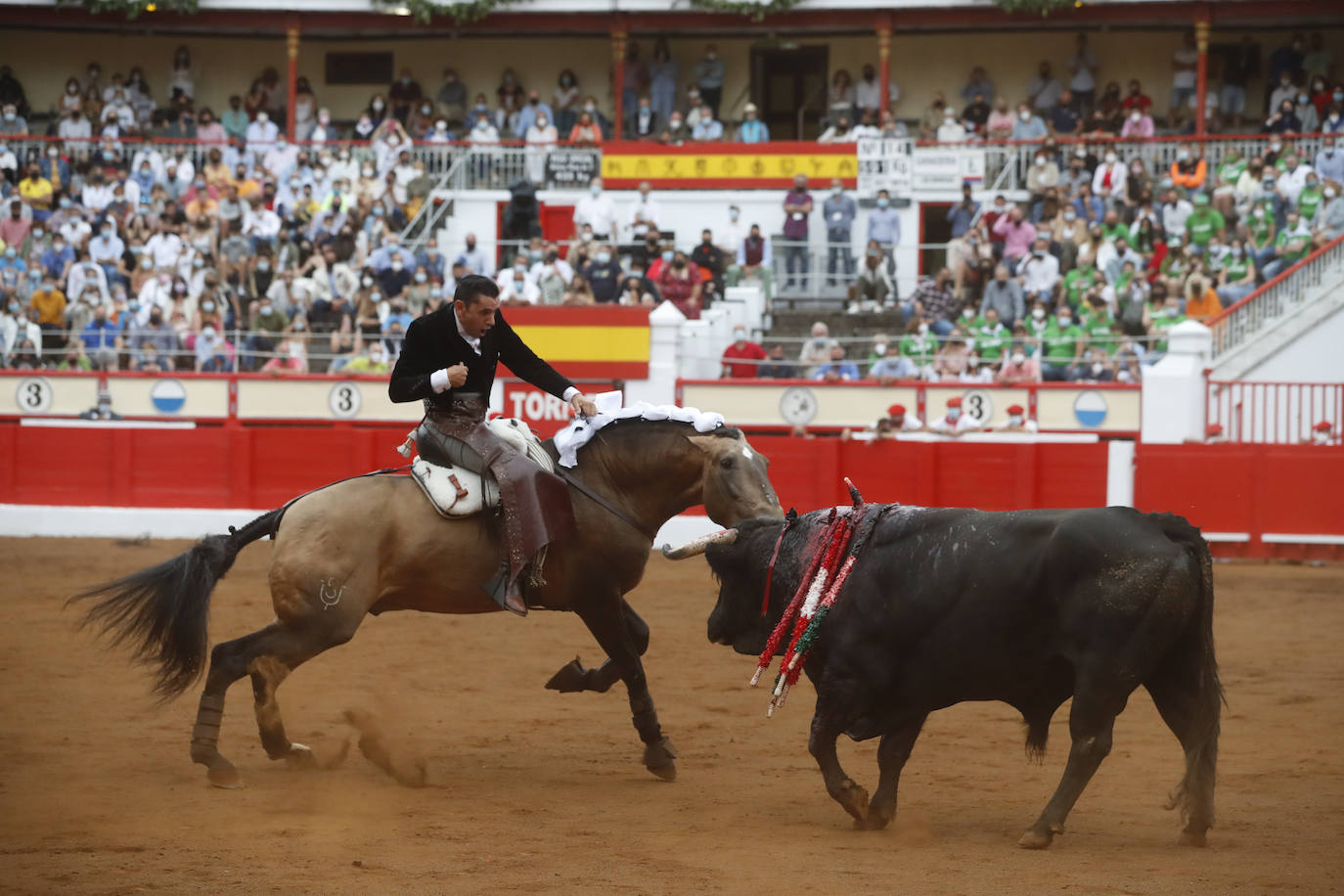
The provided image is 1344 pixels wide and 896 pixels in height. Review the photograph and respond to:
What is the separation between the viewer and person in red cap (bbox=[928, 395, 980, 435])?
54.9ft

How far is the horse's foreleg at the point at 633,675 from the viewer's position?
717 centimetres

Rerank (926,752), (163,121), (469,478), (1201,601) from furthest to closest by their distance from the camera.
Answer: (163,121) < (926,752) < (469,478) < (1201,601)

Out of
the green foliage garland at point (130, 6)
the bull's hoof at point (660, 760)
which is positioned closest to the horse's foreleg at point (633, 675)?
the bull's hoof at point (660, 760)

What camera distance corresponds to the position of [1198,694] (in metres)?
5.92

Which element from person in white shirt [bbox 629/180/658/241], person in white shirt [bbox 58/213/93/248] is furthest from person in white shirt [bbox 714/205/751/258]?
person in white shirt [bbox 58/213/93/248]

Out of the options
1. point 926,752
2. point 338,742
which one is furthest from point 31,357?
point 926,752

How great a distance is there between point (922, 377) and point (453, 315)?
36.4ft

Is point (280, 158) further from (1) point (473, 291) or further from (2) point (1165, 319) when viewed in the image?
(1) point (473, 291)

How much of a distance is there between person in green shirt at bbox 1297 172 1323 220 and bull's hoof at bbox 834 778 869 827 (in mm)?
15823

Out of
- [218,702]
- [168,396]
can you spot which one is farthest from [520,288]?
[218,702]

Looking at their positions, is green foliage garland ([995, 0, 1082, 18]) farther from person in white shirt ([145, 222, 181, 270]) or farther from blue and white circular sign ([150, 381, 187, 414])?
blue and white circular sign ([150, 381, 187, 414])

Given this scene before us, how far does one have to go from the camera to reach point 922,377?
17.7m

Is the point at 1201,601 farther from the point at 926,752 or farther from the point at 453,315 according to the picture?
the point at 453,315

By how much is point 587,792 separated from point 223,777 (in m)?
1.49
